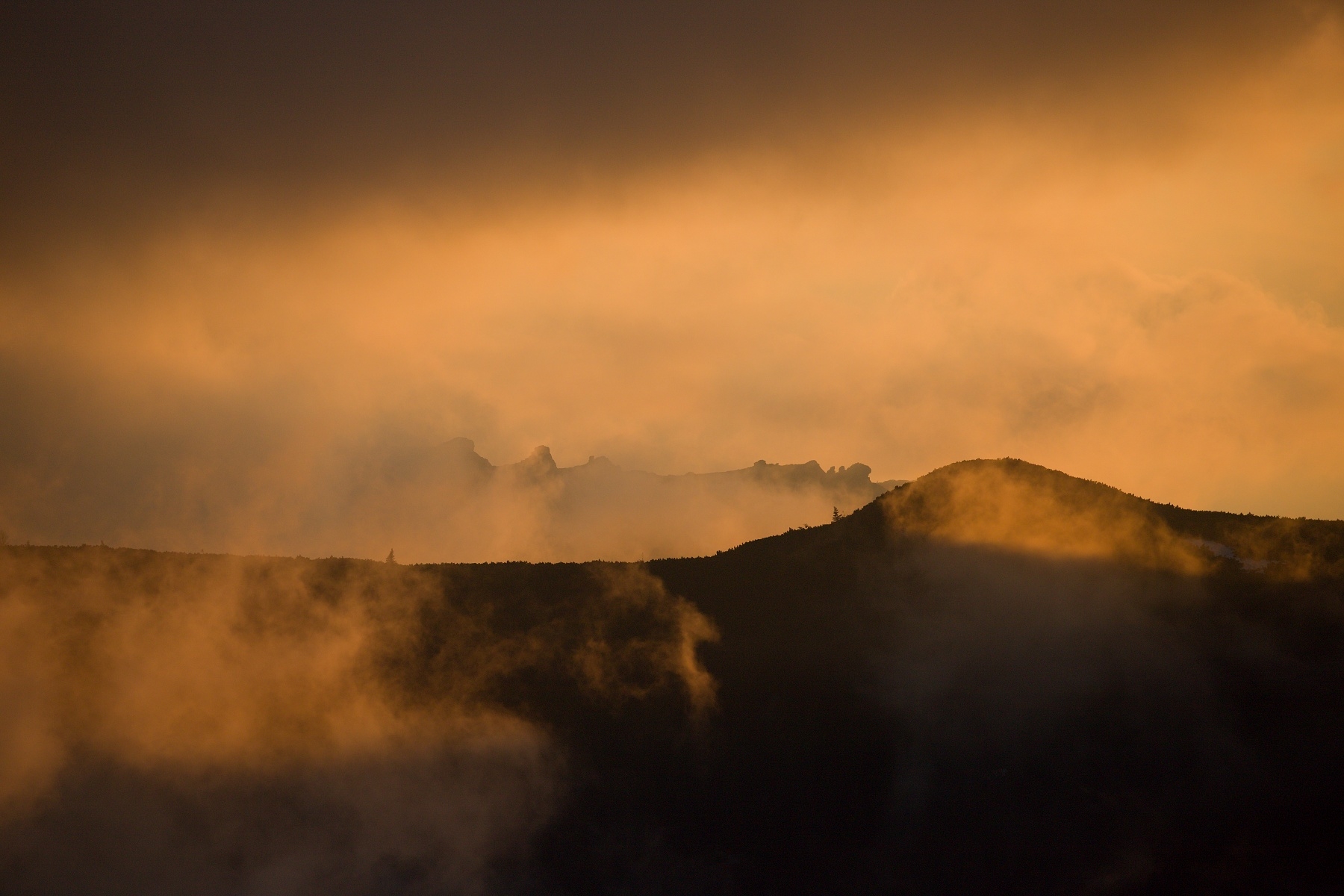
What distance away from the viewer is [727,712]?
82438mm

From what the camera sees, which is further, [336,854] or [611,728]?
[611,728]

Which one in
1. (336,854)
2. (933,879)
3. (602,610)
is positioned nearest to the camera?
(933,879)

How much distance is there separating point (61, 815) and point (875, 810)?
5065cm

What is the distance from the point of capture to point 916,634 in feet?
270

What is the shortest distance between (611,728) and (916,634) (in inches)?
844

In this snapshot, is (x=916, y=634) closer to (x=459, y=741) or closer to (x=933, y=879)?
(x=933, y=879)

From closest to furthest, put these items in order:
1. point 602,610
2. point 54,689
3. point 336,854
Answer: point 336,854 < point 54,689 < point 602,610

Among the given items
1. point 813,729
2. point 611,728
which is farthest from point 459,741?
point 813,729

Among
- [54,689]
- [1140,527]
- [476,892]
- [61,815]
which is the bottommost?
[476,892]

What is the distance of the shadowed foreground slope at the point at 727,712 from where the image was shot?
2810 inches

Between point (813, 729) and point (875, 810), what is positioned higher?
point (813, 729)

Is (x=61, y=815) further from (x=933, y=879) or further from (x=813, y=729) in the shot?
(x=933, y=879)

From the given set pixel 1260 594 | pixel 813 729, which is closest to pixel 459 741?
pixel 813 729

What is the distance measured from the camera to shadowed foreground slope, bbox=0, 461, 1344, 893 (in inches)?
2810
